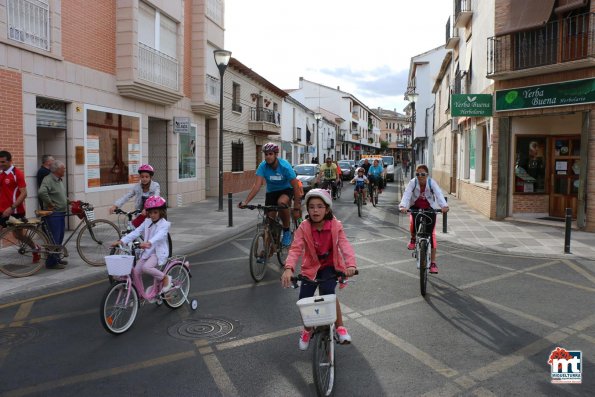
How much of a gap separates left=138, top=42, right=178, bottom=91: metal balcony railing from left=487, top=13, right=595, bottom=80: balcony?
979 centimetres

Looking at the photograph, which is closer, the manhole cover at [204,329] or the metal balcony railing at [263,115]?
Result: the manhole cover at [204,329]

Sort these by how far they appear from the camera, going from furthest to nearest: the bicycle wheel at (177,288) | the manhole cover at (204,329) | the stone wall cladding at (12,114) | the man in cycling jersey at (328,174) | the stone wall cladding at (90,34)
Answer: the man in cycling jersey at (328,174)
the stone wall cladding at (90,34)
the stone wall cladding at (12,114)
the bicycle wheel at (177,288)
the manhole cover at (204,329)

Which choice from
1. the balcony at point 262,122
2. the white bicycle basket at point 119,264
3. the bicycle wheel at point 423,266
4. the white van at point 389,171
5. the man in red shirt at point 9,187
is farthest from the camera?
the white van at point 389,171

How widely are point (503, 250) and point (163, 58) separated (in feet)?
38.2

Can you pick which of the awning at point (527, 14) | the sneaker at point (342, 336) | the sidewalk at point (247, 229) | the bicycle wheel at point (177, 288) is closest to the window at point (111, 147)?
the sidewalk at point (247, 229)

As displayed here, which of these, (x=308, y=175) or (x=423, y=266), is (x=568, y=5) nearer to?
(x=423, y=266)

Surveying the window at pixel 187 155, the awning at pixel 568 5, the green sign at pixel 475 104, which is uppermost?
the awning at pixel 568 5

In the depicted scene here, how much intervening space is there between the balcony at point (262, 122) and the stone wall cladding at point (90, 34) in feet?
43.4

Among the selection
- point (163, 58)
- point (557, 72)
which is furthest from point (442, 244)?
point (163, 58)

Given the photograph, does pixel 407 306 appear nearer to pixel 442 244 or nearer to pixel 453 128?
pixel 442 244

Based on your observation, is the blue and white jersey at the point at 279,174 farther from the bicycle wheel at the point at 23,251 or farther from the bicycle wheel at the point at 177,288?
the bicycle wheel at the point at 23,251

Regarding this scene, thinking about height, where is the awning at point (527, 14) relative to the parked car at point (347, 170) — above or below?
above

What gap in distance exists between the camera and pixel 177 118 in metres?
16.5

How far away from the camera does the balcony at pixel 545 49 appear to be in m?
11.5
